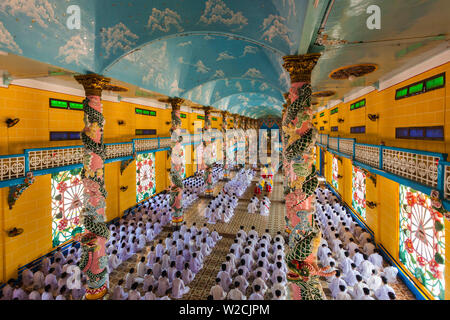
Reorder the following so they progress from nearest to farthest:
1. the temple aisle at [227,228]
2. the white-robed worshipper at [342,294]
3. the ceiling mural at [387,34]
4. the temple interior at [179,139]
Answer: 1. the ceiling mural at [387,34]
2. the temple interior at [179,139]
3. the white-robed worshipper at [342,294]
4. the temple aisle at [227,228]

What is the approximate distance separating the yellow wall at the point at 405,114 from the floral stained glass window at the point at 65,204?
14.2 metres

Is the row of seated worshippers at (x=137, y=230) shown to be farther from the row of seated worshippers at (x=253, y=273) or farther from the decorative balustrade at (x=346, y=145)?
the decorative balustrade at (x=346, y=145)

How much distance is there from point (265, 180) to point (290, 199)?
16807 millimetres

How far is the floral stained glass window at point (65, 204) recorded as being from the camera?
10.7m

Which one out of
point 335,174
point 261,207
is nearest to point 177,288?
point 261,207

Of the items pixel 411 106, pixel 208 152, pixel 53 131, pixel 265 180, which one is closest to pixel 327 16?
pixel 411 106

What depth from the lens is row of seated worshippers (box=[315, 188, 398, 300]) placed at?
24.4ft

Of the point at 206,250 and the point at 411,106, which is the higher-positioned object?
the point at 411,106

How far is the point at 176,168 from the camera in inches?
510

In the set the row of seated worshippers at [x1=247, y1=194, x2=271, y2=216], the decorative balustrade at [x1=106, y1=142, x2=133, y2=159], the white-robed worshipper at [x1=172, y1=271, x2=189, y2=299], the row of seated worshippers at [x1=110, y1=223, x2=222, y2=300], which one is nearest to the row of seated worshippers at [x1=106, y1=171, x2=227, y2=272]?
the row of seated worshippers at [x1=110, y1=223, x2=222, y2=300]

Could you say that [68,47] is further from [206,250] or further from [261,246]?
[261,246]

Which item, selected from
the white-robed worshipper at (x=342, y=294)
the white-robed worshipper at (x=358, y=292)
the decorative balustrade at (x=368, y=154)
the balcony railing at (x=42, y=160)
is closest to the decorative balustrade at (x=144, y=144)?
the balcony railing at (x=42, y=160)

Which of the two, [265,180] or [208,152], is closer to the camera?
[208,152]

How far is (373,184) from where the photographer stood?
1155 centimetres
